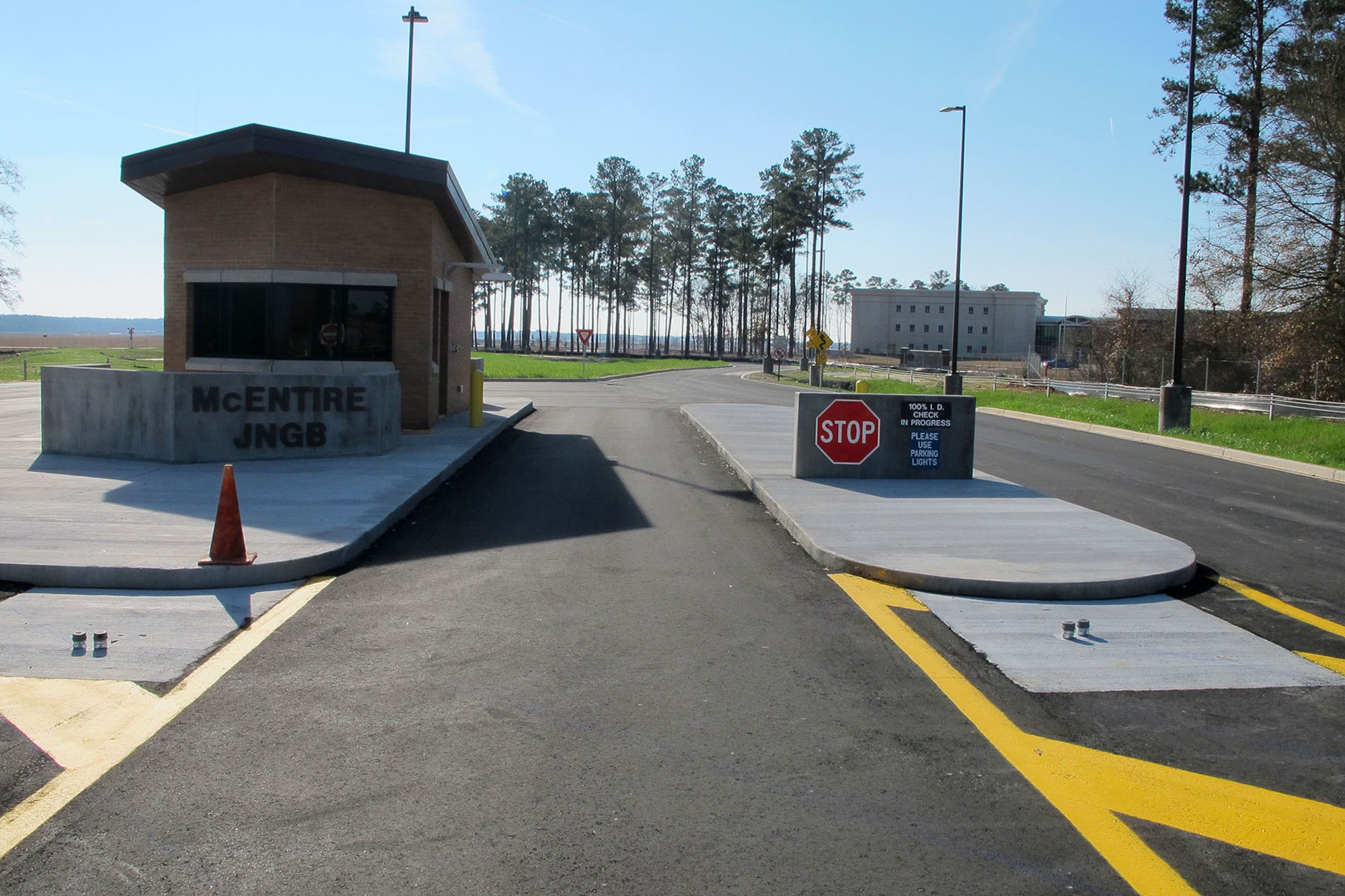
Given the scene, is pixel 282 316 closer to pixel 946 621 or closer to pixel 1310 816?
pixel 946 621

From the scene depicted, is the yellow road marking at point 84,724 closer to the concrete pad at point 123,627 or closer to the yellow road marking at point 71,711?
the yellow road marking at point 71,711

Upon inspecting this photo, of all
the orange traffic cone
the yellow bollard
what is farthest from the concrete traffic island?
the yellow bollard

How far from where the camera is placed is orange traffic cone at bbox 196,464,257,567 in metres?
7.79

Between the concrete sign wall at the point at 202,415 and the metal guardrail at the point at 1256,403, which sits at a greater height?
the metal guardrail at the point at 1256,403

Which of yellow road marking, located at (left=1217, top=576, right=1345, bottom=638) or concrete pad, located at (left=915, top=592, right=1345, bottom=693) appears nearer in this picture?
concrete pad, located at (left=915, top=592, right=1345, bottom=693)

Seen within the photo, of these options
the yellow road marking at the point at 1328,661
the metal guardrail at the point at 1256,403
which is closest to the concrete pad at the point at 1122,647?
the yellow road marking at the point at 1328,661

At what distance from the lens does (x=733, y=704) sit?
5332 mm

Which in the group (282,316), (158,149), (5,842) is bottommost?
(5,842)

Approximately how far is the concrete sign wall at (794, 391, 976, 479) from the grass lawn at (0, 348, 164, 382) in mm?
33196

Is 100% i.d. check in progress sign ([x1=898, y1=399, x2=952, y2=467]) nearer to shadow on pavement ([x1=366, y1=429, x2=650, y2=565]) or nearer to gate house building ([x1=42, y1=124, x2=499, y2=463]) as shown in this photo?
shadow on pavement ([x1=366, y1=429, x2=650, y2=565])

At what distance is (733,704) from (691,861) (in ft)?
5.44

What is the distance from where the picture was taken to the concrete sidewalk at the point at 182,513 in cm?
764

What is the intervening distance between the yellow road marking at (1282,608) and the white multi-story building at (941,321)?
408 ft

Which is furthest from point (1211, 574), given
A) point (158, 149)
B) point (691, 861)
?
point (158, 149)
